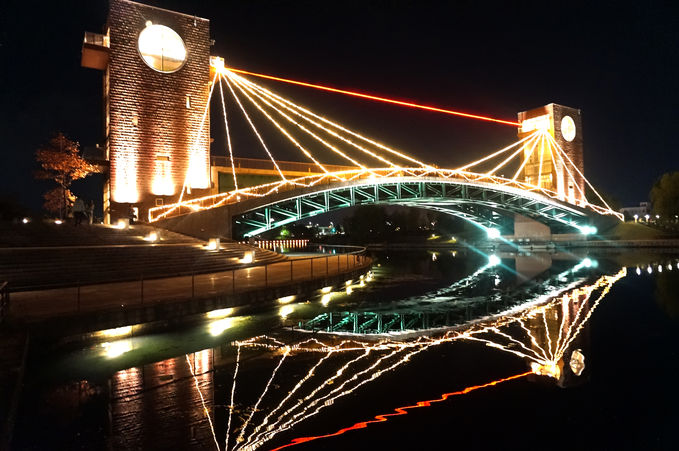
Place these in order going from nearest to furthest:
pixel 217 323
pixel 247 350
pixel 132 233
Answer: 1. pixel 247 350
2. pixel 217 323
3. pixel 132 233

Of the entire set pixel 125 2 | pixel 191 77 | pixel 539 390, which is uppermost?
pixel 125 2

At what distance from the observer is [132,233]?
2283 cm

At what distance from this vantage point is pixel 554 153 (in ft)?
207

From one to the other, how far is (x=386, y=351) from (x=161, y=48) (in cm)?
3052

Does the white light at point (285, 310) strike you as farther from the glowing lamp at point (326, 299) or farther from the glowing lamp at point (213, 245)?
the glowing lamp at point (213, 245)

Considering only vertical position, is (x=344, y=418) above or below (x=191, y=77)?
below

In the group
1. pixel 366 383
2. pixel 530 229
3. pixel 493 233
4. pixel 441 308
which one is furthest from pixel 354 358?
pixel 493 233

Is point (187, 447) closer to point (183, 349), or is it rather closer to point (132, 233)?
point (183, 349)

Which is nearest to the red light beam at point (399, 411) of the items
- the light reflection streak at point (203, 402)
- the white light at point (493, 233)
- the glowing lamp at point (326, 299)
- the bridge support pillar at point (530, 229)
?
the light reflection streak at point (203, 402)

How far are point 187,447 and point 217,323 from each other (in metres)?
7.39

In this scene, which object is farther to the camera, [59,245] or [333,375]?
[59,245]

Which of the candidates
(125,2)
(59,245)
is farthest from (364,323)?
(125,2)

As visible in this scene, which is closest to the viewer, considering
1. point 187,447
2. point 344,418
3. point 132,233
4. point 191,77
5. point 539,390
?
point 187,447

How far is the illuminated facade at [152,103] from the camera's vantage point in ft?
102
